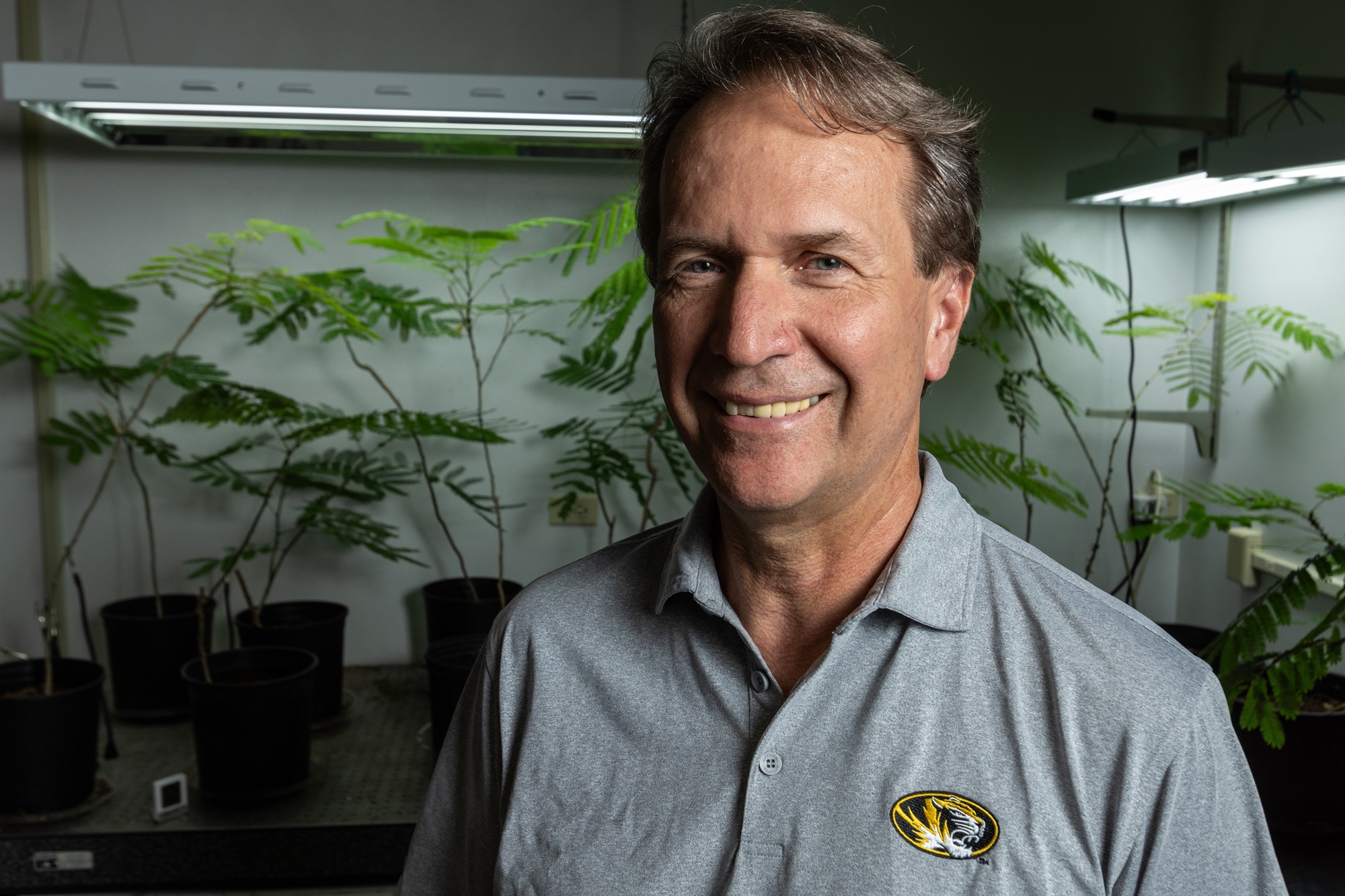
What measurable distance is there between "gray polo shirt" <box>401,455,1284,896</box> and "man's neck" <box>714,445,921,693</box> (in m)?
0.04

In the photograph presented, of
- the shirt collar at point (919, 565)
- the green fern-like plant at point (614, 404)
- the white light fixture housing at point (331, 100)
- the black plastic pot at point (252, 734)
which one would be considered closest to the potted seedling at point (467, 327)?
the green fern-like plant at point (614, 404)

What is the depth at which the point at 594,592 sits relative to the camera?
113 cm

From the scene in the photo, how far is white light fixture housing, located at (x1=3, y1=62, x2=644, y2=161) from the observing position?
1.99 metres

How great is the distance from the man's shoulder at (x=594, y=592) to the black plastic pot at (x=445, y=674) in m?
1.36

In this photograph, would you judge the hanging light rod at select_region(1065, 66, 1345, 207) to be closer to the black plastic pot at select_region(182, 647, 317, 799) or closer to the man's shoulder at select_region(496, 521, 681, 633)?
the man's shoulder at select_region(496, 521, 681, 633)

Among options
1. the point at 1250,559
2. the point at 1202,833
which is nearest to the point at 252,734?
the point at 1202,833

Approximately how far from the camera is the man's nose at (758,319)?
92cm

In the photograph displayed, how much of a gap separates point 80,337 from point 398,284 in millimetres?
896

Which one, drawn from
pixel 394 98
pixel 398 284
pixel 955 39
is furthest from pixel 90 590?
pixel 955 39

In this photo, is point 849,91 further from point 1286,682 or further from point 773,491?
point 1286,682

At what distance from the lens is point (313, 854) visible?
7.56 ft

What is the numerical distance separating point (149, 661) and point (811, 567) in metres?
2.53

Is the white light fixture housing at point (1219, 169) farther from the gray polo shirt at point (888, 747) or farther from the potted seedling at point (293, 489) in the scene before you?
the potted seedling at point (293, 489)

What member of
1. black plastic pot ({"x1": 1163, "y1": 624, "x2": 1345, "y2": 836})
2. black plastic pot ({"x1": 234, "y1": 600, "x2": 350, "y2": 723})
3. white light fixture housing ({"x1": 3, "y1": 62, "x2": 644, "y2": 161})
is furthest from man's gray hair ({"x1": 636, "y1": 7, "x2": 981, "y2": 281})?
black plastic pot ({"x1": 234, "y1": 600, "x2": 350, "y2": 723})
